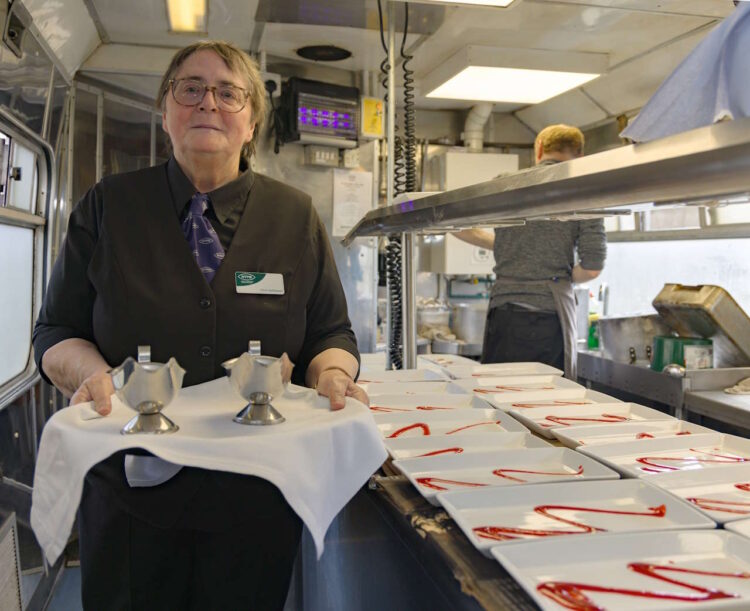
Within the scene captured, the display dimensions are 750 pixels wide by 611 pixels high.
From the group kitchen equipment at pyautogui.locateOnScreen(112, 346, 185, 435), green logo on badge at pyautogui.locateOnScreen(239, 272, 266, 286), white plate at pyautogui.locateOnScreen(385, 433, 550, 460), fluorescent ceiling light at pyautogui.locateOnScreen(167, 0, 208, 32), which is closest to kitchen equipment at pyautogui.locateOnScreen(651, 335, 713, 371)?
white plate at pyautogui.locateOnScreen(385, 433, 550, 460)

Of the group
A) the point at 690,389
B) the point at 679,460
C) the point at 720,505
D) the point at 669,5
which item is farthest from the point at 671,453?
the point at 669,5

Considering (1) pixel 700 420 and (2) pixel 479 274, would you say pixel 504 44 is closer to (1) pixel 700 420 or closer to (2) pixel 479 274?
(2) pixel 479 274

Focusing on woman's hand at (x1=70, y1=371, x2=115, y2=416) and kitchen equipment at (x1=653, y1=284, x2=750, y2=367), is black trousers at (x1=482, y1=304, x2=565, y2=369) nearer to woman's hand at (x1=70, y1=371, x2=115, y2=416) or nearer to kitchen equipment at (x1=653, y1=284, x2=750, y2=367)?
kitchen equipment at (x1=653, y1=284, x2=750, y2=367)

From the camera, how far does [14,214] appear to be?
8.87ft

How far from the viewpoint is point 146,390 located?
3.63ft

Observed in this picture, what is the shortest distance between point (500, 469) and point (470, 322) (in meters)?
3.90

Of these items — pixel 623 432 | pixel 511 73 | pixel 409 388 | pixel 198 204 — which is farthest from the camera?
pixel 511 73

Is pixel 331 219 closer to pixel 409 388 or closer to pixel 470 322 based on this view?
pixel 470 322

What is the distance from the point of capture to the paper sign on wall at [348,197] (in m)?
4.59

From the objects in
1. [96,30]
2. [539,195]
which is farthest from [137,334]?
[96,30]

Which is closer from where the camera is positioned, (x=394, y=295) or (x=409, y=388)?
(x=409, y=388)

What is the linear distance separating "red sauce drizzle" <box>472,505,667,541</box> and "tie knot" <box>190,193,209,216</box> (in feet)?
3.11

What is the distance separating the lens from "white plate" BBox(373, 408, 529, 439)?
176 centimetres

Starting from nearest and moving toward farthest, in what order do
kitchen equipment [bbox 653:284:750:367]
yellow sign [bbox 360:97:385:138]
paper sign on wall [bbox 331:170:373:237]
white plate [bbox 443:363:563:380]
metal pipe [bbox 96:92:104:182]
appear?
white plate [bbox 443:363:563:380]
kitchen equipment [bbox 653:284:750:367]
metal pipe [bbox 96:92:104:182]
yellow sign [bbox 360:97:385:138]
paper sign on wall [bbox 331:170:373:237]
